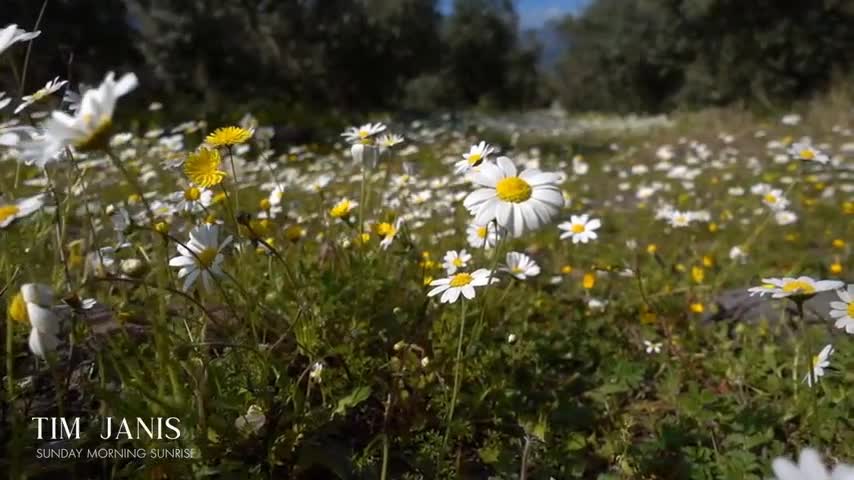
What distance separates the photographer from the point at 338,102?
52.0 ft

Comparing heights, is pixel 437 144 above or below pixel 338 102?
above

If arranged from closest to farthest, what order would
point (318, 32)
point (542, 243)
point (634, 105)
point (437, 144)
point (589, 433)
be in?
point (589, 433) → point (542, 243) → point (437, 144) → point (318, 32) → point (634, 105)

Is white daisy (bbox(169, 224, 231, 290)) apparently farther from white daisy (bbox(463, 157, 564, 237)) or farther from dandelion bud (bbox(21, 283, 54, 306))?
white daisy (bbox(463, 157, 564, 237))

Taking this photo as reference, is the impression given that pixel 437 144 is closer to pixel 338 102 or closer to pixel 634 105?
pixel 338 102

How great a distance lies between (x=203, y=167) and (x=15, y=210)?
0.35 meters

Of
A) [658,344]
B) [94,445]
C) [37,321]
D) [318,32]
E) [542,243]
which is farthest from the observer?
[318,32]

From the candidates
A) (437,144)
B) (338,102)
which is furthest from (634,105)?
(437,144)

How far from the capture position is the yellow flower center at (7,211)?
858 millimetres

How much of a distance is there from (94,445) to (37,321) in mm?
356

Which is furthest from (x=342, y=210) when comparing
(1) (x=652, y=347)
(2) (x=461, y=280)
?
(1) (x=652, y=347)

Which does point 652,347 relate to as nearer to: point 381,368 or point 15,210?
point 381,368

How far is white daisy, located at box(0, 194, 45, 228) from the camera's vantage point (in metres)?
0.85

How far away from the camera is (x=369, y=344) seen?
140 cm

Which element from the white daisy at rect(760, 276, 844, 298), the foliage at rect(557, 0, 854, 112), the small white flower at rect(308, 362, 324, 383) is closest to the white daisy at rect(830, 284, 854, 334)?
the white daisy at rect(760, 276, 844, 298)
